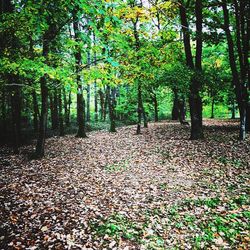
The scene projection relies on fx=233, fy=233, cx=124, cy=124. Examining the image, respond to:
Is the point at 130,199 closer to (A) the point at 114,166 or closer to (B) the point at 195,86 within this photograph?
(A) the point at 114,166

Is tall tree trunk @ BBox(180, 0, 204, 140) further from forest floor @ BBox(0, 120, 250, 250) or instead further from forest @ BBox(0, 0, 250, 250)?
forest floor @ BBox(0, 120, 250, 250)

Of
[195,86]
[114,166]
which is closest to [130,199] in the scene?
[114,166]

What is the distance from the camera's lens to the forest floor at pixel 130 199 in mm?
5633

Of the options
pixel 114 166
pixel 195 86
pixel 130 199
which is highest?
pixel 195 86

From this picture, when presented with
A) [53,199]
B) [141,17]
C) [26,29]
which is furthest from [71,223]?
[141,17]

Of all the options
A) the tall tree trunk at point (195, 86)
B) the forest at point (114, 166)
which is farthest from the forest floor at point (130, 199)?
the tall tree trunk at point (195, 86)

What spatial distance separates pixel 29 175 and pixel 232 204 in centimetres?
788

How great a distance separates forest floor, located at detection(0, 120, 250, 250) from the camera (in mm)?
5633

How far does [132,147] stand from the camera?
47.3ft

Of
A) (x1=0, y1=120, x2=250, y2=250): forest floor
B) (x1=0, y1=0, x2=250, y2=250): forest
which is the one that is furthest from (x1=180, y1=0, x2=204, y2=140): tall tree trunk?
(x1=0, y1=120, x2=250, y2=250): forest floor

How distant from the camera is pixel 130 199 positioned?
7.63m

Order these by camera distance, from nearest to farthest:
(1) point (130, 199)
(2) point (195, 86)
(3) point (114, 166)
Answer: (1) point (130, 199) < (3) point (114, 166) < (2) point (195, 86)

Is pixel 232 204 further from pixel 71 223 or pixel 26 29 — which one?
pixel 26 29

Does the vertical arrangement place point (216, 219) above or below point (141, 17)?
below
